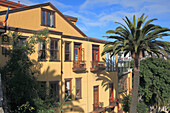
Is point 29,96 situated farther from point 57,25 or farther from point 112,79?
point 112,79

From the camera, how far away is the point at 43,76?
16484 millimetres

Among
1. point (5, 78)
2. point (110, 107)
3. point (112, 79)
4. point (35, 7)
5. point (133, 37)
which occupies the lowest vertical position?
point (110, 107)

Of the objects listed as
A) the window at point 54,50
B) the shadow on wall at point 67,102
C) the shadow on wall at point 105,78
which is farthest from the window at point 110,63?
the window at point 54,50

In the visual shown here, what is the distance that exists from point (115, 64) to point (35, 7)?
15.8 m

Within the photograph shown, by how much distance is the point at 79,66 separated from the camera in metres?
20.7

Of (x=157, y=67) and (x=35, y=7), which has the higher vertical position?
(x=35, y=7)

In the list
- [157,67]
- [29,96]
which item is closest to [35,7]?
[29,96]

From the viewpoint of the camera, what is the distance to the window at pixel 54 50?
17.5 meters

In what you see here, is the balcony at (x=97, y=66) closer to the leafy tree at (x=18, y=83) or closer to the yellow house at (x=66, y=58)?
the yellow house at (x=66, y=58)

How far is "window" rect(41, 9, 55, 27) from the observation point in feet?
58.2

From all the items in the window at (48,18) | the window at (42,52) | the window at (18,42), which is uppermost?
the window at (48,18)

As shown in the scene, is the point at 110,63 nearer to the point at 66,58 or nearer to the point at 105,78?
the point at 105,78

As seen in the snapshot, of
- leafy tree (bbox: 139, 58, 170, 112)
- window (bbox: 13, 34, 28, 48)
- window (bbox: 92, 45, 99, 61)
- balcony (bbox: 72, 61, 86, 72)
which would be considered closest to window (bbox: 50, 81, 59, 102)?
balcony (bbox: 72, 61, 86, 72)

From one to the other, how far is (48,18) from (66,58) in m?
4.69
